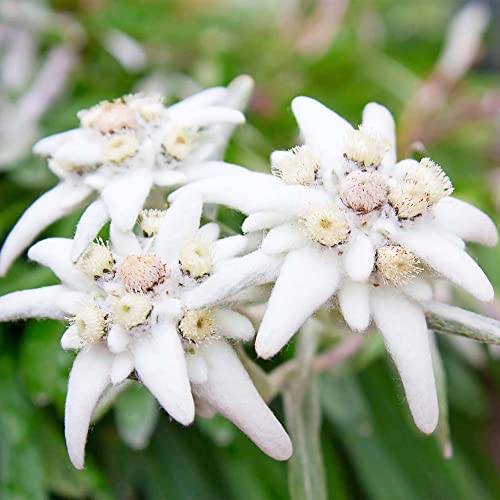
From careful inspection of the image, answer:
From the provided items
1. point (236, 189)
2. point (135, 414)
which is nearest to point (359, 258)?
point (236, 189)

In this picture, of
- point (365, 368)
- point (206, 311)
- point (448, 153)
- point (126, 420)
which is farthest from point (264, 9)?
point (206, 311)

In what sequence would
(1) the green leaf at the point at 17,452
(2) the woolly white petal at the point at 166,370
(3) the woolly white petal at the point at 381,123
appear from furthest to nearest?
(1) the green leaf at the point at 17,452
(3) the woolly white petal at the point at 381,123
(2) the woolly white petal at the point at 166,370

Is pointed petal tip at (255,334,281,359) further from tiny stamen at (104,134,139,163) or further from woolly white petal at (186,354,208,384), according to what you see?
tiny stamen at (104,134,139,163)

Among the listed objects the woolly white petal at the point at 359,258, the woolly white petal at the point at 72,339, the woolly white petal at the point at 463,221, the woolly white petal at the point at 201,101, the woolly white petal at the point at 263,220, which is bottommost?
the woolly white petal at the point at 72,339

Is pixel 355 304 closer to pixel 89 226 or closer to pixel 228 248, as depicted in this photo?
pixel 228 248

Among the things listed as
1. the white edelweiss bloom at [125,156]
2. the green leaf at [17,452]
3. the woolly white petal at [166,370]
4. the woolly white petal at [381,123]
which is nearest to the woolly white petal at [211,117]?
the white edelweiss bloom at [125,156]

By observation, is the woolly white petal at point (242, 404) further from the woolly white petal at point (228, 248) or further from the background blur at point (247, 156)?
the background blur at point (247, 156)
